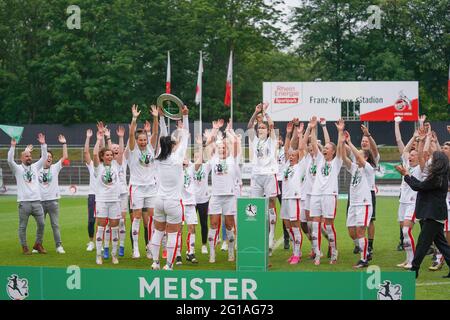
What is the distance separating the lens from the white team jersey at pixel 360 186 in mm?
12383

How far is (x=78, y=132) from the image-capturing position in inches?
1919

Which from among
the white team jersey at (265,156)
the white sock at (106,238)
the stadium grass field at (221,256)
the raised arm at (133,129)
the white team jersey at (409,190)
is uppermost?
the raised arm at (133,129)

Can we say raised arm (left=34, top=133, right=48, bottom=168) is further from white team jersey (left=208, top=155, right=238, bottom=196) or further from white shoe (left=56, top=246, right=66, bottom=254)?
white team jersey (left=208, top=155, right=238, bottom=196)

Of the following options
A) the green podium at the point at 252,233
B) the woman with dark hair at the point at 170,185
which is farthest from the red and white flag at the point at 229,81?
the woman with dark hair at the point at 170,185

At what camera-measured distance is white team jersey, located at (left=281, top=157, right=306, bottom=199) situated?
13320 millimetres

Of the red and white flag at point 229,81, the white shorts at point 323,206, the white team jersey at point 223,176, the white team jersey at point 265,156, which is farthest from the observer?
the red and white flag at point 229,81

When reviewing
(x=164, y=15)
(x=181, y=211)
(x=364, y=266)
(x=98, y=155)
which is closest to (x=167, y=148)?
(x=181, y=211)

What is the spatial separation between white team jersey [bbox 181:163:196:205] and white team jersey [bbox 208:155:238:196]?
18.9 inches

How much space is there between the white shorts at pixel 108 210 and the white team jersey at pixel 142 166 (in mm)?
546

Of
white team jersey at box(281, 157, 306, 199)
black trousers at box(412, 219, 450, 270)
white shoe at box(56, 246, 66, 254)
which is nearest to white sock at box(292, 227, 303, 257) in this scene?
white team jersey at box(281, 157, 306, 199)

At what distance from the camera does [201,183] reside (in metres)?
14.5

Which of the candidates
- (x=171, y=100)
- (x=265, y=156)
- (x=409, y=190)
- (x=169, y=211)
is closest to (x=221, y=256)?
(x=265, y=156)

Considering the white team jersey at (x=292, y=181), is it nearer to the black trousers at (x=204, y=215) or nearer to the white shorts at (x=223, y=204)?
the white shorts at (x=223, y=204)

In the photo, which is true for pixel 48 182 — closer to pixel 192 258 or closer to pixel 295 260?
pixel 192 258
